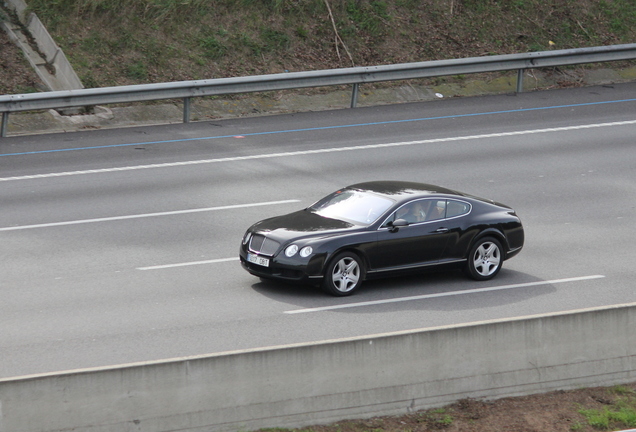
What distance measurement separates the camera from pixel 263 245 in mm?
13078

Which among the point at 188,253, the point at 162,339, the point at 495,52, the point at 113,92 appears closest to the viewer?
the point at 162,339

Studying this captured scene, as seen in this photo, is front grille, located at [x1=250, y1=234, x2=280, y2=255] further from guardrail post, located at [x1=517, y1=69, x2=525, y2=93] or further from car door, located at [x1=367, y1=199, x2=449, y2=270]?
guardrail post, located at [x1=517, y1=69, x2=525, y2=93]

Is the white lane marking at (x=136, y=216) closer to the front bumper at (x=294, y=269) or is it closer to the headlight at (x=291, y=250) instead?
the front bumper at (x=294, y=269)

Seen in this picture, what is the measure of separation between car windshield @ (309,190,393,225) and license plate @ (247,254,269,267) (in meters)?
1.26

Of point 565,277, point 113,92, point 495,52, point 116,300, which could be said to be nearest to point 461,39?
point 495,52

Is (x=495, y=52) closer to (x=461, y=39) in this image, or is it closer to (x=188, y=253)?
(x=461, y=39)

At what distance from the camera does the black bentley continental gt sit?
12867 mm

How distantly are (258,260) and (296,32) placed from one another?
15903mm

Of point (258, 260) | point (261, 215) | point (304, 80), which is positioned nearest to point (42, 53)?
point (304, 80)

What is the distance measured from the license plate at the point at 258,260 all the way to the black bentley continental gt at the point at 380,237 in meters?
0.01

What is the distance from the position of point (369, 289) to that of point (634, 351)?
3674 millimetres

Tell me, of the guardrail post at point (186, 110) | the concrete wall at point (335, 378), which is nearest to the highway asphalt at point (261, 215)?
the guardrail post at point (186, 110)

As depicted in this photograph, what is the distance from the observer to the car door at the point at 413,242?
13.3 m

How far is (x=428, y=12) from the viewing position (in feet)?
97.6
